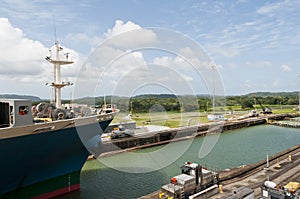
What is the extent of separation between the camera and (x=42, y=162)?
10141 millimetres

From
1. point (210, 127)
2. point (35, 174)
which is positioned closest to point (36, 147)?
point (35, 174)

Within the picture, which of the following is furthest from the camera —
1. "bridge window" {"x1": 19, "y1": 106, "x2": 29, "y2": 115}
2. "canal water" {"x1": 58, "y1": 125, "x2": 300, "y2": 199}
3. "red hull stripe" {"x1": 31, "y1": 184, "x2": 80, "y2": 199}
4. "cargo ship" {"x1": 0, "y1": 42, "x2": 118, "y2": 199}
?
"canal water" {"x1": 58, "y1": 125, "x2": 300, "y2": 199}

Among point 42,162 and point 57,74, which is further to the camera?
point 57,74

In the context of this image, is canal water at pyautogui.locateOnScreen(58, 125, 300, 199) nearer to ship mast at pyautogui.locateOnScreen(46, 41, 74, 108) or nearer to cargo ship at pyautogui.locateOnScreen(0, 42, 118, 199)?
cargo ship at pyautogui.locateOnScreen(0, 42, 118, 199)

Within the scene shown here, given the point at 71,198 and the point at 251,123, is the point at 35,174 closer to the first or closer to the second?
the point at 71,198

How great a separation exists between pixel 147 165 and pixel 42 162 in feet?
30.1

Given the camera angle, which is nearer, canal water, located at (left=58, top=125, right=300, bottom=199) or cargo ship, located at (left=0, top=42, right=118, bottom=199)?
cargo ship, located at (left=0, top=42, right=118, bottom=199)

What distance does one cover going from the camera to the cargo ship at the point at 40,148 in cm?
863

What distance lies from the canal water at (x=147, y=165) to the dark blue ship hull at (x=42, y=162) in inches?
48.6

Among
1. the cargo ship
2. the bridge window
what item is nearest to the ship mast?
the cargo ship

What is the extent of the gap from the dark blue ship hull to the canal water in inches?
48.6

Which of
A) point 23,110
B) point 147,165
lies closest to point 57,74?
point 23,110

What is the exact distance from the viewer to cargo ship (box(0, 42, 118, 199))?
28.3ft

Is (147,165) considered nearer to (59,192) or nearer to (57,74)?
(59,192)
